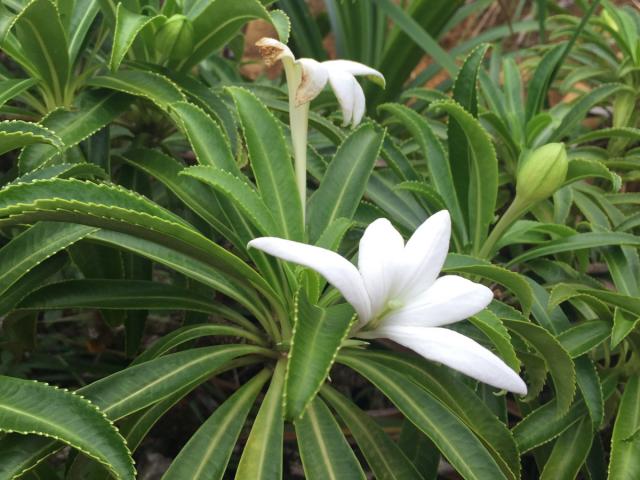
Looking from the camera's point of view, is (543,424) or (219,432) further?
(543,424)

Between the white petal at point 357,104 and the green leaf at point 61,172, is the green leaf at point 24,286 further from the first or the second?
the white petal at point 357,104

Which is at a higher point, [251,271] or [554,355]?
[251,271]

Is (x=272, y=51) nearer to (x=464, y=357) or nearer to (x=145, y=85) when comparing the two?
(x=145, y=85)

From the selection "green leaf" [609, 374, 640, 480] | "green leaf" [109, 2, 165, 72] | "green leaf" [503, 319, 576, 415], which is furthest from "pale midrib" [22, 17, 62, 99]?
"green leaf" [609, 374, 640, 480]

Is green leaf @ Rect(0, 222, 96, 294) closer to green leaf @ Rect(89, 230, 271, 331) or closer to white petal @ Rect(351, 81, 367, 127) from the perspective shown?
green leaf @ Rect(89, 230, 271, 331)

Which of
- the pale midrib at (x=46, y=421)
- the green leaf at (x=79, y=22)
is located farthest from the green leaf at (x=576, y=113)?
the pale midrib at (x=46, y=421)

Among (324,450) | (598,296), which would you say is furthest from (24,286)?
(598,296)

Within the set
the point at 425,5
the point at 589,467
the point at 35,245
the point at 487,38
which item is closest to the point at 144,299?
the point at 35,245
